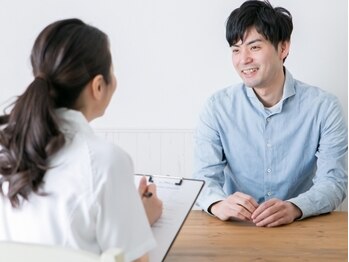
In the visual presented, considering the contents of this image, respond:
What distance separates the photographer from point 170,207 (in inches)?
53.7

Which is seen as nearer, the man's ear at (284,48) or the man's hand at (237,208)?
the man's hand at (237,208)

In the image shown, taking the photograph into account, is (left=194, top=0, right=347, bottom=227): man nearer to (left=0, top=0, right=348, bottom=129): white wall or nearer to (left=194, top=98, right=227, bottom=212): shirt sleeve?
(left=194, top=98, right=227, bottom=212): shirt sleeve

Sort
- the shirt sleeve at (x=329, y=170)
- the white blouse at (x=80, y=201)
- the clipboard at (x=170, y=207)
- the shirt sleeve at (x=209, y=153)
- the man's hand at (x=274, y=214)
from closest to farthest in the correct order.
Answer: the white blouse at (x=80, y=201)
the clipboard at (x=170, y=207)
the man's hand at (x=274, y=214)
the shirt sleeve at (x=329, y=170)
the shirt sleeve at (x=209, y=153)

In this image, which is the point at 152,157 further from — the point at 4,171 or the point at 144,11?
the point at 4,171

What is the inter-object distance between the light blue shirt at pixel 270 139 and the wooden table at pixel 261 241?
1.32ft

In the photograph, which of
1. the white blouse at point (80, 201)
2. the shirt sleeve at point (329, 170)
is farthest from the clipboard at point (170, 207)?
the shirt sleeve at point (329, 170)

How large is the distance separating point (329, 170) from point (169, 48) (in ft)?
3.22

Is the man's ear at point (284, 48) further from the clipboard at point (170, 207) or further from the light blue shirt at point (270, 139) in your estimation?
the clipboard at point (170, 207)

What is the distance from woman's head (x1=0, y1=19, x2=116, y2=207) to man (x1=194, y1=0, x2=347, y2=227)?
96cm

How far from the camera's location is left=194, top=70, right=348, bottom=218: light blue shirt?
1933 millimetres

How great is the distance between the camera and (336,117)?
6.28ft

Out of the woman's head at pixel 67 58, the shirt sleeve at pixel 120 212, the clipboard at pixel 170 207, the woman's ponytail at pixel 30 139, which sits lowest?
the clipboard at pixel 170 207

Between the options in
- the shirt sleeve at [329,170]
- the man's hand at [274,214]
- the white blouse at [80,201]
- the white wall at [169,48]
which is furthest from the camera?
the white wall at [169,48]

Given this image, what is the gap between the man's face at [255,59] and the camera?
6.38 feet
